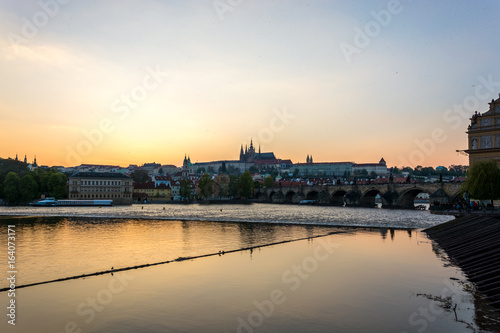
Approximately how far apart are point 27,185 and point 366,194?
77207 mm

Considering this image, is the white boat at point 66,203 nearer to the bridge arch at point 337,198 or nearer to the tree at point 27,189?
the tree at point 27,189

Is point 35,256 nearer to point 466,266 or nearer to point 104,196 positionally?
point 466,266

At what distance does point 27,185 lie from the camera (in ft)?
313

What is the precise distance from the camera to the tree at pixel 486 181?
4328cm

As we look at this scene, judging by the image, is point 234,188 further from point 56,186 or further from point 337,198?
point 56,186

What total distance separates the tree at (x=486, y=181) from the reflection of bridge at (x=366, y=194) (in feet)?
78.2

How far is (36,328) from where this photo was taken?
11742mm

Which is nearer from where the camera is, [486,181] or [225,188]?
[486,181]

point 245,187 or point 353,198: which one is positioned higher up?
point 245,187

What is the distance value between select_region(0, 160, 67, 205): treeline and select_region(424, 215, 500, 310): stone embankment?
88.0 m

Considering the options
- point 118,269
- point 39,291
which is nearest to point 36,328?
point 39,291

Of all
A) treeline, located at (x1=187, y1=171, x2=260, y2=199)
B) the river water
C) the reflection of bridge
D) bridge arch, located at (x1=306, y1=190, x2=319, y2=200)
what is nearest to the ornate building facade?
the reflection of bridge

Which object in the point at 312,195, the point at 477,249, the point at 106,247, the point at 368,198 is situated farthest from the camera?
the point at 312,195

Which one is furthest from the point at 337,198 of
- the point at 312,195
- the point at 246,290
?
the point at 246,290
